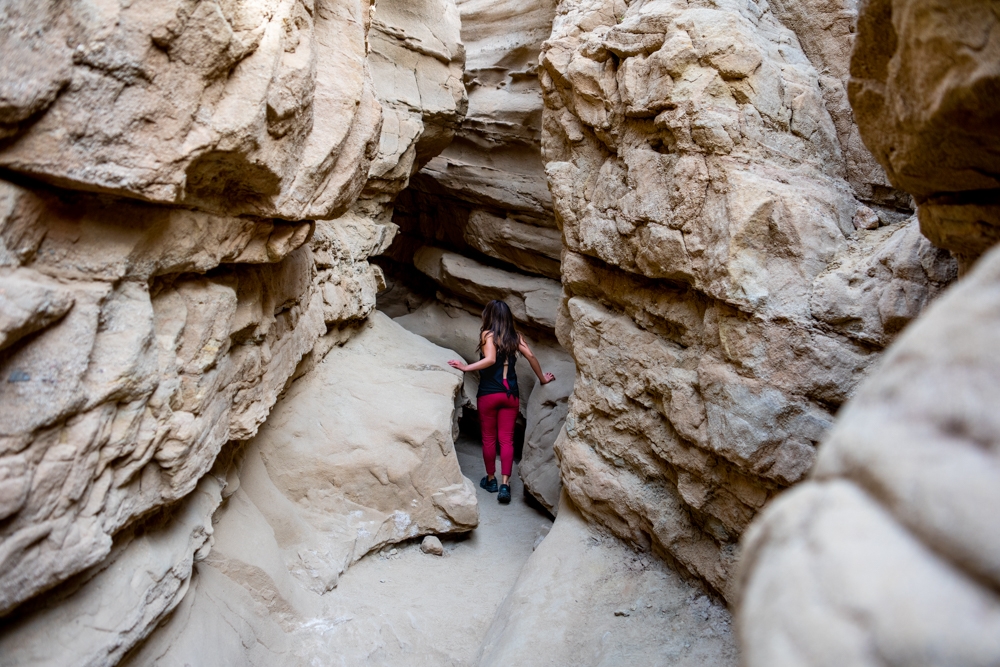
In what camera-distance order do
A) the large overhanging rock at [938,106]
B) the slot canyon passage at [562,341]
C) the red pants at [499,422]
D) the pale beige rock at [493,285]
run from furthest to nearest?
1. the pale beige rock at [493,285]
2. the red pants at [499,422]
3. the large overhanging rock at [938,106]
4. the slot canyon passage at [562,341]

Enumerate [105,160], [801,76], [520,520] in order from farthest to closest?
[520,520]
[801,76]
[105,160]

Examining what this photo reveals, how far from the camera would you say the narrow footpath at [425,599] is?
4109 millimetres

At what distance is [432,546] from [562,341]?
1.89m

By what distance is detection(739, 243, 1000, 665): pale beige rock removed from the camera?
2.80 ft

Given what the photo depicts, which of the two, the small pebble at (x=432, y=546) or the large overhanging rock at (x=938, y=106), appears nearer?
the large overhanging rock at (x=938, y=106)

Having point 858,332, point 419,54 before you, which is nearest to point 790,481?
point 858,332

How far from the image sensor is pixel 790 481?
10.9 ft

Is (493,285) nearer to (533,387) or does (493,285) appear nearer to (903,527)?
(533,387)

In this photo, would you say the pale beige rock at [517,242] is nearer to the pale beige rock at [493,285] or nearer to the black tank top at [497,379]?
the pale beige rock at [493,285]

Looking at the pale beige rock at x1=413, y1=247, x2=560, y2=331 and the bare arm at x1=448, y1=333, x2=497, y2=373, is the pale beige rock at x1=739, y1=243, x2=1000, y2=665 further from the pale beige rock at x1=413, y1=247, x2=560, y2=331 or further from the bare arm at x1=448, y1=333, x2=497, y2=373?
the pale beige rock at x1=413, y1=247, x2=560, y2=331

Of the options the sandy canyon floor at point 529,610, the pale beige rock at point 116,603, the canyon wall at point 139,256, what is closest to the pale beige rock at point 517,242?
the sandy canyon floor at point 529,610

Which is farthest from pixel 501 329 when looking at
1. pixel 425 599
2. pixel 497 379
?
pixel 425 599

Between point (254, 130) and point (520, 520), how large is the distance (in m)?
4.57

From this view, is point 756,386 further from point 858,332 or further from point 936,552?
point 936,552
